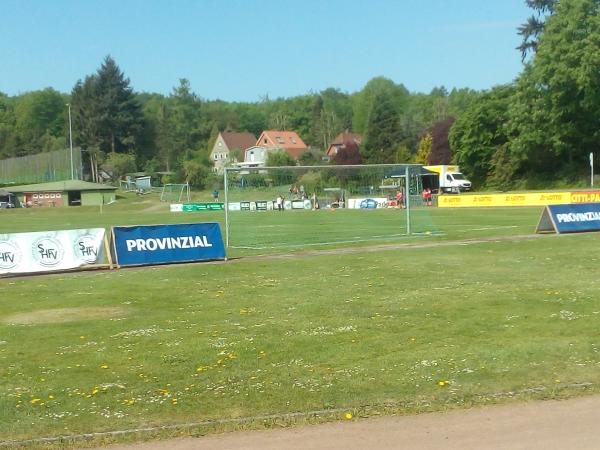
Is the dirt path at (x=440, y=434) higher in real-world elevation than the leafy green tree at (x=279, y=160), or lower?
lower

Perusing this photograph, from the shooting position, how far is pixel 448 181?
80312 millimetres

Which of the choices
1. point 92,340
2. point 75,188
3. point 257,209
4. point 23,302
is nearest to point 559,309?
point 92,340

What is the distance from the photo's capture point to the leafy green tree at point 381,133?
111 metres

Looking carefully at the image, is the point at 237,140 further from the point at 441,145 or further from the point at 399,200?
the point at 399,200

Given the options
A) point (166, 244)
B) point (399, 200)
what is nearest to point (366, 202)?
point (399, 200)

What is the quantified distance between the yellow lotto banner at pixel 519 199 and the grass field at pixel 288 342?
100 ft

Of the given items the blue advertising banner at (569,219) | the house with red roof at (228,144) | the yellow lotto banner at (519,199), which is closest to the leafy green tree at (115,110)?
the house with red roof at (228,144)

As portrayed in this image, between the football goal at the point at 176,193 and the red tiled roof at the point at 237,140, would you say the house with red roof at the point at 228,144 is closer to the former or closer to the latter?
the red tiled roof at the point at 237,140

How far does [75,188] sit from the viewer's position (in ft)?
316

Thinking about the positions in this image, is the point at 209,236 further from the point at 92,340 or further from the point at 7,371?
the point at 7,371

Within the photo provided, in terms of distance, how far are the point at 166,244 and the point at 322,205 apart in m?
10.3

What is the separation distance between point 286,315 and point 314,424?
20.6ft

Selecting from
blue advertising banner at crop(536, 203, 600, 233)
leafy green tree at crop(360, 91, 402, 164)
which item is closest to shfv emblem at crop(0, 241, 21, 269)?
blue advertising banner at crop(536, 203, 600, 233)

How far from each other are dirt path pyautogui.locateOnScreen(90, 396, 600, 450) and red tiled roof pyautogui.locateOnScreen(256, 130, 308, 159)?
149 metres
